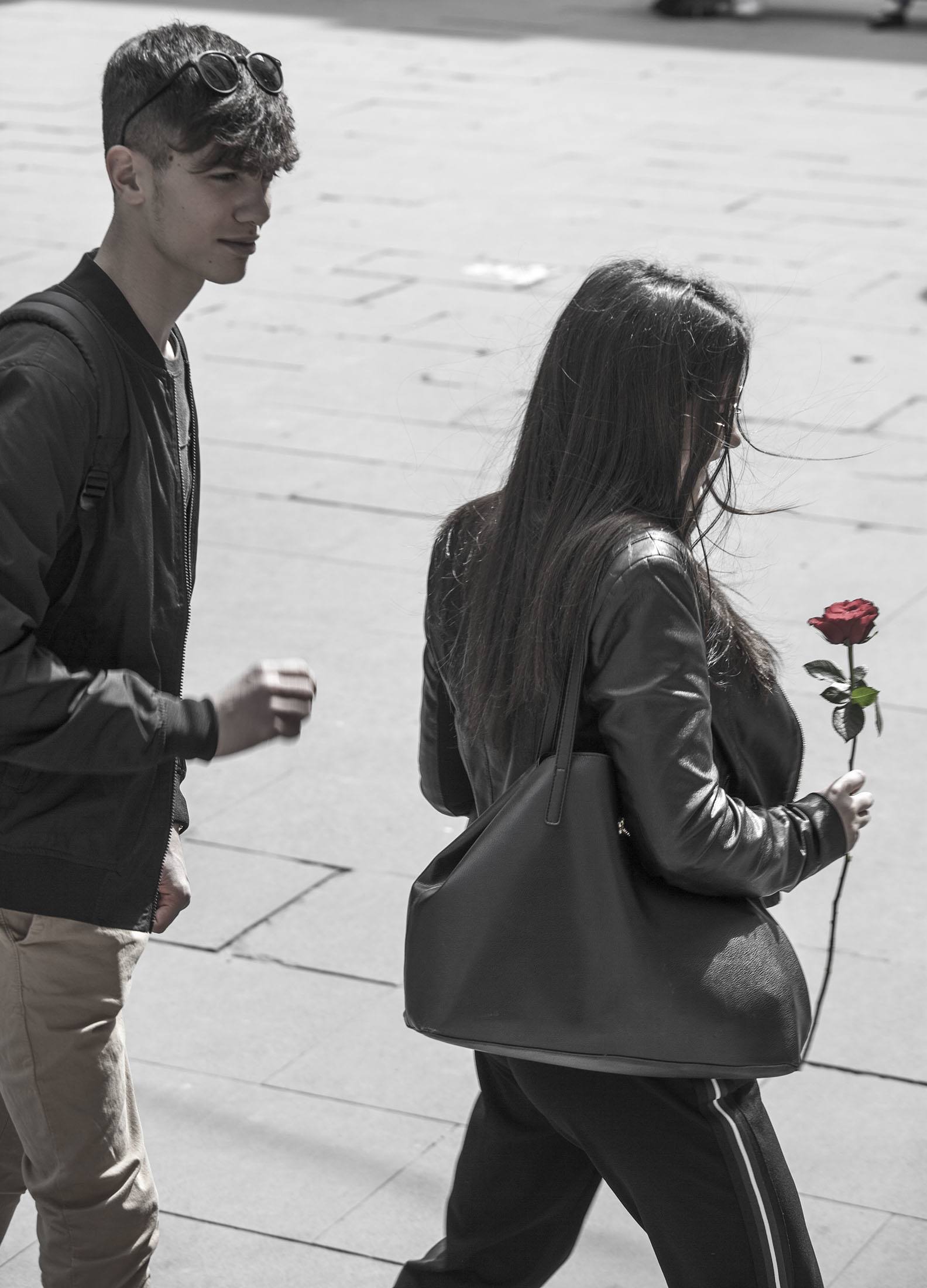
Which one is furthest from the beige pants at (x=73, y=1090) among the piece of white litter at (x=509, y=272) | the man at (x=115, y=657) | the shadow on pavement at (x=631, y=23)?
the shadow on pavement at (x=631, y=23)

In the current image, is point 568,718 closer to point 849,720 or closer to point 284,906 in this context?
point 849,720

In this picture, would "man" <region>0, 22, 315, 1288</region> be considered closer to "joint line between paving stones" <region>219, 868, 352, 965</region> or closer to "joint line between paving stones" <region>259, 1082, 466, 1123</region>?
"joint line between paving stones" <region>259, 1082, 466, 1123</region>

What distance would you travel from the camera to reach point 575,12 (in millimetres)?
20547

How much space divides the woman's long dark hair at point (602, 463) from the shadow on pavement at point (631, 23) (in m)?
16.6

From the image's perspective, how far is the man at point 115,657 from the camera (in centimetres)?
229

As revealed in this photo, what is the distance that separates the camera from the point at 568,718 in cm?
222

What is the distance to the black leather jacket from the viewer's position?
2166 mm

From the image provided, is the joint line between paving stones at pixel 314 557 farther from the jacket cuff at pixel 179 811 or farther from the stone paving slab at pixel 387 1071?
the jacket cuff at pixel 179 811

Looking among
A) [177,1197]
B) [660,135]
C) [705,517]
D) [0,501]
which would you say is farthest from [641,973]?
[660,135]

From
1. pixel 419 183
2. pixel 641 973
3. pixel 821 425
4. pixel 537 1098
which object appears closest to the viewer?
pixel 641 973

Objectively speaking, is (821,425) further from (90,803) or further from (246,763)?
(90,803)

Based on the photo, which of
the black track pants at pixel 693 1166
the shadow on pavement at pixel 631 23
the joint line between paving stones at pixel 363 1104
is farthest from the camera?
the shadow on pavement at pixel 631 23

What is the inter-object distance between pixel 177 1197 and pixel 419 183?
33.1ft

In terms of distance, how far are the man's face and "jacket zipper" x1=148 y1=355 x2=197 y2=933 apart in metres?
0.16
